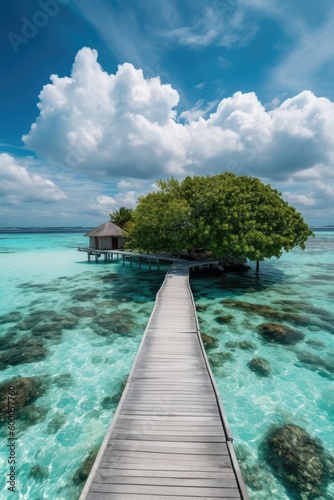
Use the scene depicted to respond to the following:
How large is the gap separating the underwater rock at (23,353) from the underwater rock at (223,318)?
9312 mm

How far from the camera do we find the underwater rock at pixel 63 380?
9447 mm

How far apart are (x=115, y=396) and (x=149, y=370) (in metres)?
2.20

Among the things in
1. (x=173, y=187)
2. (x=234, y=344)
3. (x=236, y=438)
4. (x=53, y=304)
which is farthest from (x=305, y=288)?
(x=53, y=304)

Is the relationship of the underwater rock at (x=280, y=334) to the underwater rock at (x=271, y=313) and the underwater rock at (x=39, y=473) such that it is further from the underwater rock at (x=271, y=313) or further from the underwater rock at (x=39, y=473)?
the underwater rock at (x=39, y=473)

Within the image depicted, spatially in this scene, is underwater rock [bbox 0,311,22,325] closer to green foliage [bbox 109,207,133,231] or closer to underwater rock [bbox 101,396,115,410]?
underwater rock [bbox 101,396,115,410]

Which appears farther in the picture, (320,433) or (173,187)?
(173,187)

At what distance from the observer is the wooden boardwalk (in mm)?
4348

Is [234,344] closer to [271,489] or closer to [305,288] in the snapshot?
[271,489]

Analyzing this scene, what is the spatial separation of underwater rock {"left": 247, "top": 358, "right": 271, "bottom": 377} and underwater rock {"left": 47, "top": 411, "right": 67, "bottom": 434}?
283 inches

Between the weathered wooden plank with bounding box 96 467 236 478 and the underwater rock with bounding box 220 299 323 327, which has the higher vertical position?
the weathered wooden plank with bounding box 96 467 236 478

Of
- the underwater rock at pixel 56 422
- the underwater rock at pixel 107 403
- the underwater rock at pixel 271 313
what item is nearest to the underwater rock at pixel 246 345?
the underwater rock at pixel 271 313

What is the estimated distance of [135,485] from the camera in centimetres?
439

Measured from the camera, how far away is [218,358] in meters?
11.0

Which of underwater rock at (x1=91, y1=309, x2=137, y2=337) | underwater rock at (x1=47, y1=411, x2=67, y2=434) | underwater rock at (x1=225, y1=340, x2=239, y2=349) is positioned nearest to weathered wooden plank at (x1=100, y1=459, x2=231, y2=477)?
underwater rock at (x1=47, y1=411, x2=67, y2=434)
